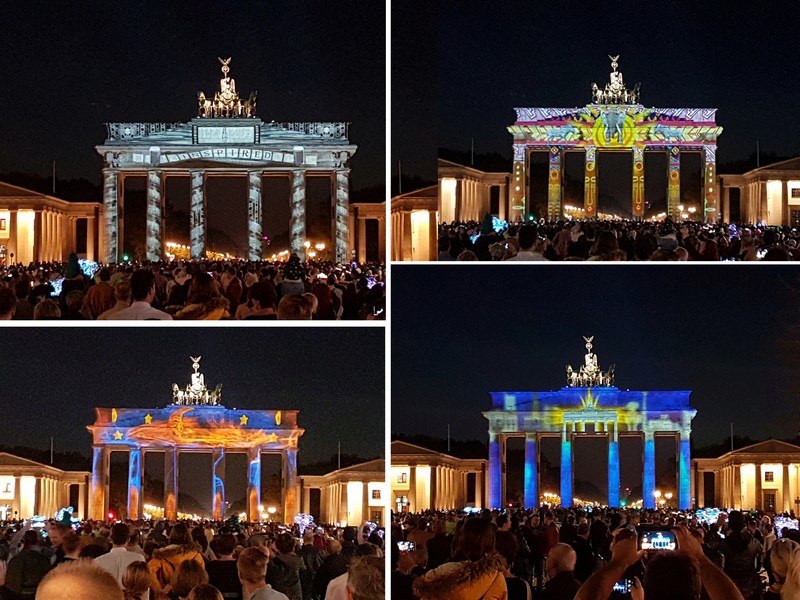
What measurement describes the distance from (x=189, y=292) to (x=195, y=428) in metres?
0.63

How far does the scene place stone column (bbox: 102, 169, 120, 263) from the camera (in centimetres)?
652

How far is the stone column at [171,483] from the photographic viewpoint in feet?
21.6

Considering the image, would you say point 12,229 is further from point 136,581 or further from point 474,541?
point 474,541

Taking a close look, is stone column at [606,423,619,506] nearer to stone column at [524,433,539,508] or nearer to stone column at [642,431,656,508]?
stone column at [642,431,656,508]

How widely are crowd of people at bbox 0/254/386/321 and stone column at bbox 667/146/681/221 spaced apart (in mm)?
1408

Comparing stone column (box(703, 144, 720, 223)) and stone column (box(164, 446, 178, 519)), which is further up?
stone column (box(703, 144, 720, 223))

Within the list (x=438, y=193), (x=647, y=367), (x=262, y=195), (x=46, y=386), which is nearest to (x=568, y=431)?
(x=647, y=367)

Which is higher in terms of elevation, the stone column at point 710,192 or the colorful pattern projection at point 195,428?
the stone column at point 710,192

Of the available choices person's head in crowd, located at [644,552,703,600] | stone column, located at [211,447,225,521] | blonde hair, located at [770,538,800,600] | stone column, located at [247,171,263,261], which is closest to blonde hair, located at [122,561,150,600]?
stone column, located at [211,447,225,521]

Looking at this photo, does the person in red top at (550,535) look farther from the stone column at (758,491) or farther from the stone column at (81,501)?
the stone column at (81,501)

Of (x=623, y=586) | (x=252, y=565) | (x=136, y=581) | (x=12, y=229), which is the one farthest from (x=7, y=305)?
(x=623, y=586)

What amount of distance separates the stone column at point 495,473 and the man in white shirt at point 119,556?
163 centimetres

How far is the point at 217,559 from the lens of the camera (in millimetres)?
6465

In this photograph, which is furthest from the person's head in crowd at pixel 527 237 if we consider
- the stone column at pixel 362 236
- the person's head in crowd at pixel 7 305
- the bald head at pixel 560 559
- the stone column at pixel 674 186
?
the person's head in crowd at pixel 7 305
